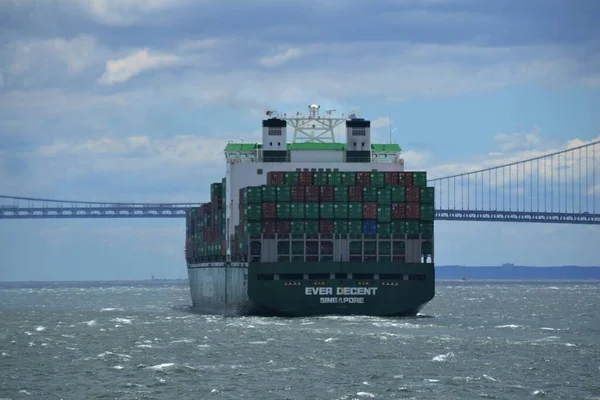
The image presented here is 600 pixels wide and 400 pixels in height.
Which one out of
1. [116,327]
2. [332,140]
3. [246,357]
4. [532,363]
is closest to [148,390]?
[246,357]

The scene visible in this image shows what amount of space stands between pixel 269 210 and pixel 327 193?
3722 mm

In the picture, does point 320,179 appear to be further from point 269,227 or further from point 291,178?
point 269,227

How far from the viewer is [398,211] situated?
78.5 meters

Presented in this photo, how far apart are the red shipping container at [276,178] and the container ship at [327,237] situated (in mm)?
90

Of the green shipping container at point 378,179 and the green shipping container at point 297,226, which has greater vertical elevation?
the green shipping container at point 378,179

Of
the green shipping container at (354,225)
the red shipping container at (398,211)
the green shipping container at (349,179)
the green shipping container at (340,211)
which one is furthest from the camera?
the green shipping container at (349,179)

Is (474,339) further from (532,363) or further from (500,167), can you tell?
(500,167)

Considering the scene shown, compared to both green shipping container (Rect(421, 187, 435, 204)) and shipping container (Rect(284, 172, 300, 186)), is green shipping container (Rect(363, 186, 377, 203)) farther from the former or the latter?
shipping container (Rect(284, 172, 300, 186))

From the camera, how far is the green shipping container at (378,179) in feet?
263

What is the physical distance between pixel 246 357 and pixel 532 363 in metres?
11.2

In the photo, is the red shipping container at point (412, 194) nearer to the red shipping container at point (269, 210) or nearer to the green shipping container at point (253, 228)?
the red shipping container at point (269, 210)

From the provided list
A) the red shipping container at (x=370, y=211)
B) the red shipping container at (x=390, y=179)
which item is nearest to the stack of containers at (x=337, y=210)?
the red shipping container at (x=370, y=211)

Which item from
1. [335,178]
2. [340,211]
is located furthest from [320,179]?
[340,211]

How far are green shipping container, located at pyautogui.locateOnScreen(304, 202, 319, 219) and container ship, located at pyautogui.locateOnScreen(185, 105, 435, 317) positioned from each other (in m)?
0.06
